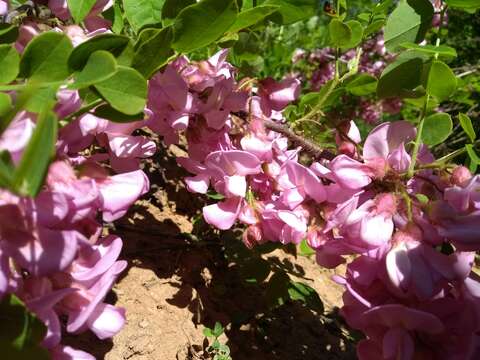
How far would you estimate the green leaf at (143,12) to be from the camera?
2.36 ft

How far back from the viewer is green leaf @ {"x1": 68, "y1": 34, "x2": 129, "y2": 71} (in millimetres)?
521

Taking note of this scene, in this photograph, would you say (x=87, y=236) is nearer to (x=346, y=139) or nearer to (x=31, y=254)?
(x=31, y=254)

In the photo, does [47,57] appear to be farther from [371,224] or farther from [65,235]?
[371,224]

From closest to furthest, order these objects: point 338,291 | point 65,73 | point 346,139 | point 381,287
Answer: point 65,73, point 381,287, point 346,139, point 338,291

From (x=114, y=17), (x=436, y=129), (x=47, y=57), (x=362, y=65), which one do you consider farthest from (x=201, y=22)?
(x=362, y=65)

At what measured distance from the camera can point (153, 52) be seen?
1.89 ft

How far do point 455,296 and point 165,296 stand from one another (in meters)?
0.70

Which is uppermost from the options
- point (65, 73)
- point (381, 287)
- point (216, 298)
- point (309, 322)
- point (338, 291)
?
point (65, 73)

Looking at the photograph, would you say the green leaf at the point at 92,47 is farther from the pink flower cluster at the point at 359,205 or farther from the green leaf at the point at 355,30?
the green leaf at the point at 355,30

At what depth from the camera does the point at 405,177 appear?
0.69m

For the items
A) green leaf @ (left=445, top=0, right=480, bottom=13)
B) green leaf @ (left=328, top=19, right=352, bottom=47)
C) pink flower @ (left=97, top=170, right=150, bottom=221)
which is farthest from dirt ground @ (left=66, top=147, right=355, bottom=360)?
green leaf @ (left=445, top=0, right=480, bottom=13)

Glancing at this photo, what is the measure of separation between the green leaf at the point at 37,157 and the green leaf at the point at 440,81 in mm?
532

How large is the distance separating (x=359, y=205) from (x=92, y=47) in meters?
0.40

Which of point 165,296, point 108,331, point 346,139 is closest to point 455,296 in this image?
point 346,139
